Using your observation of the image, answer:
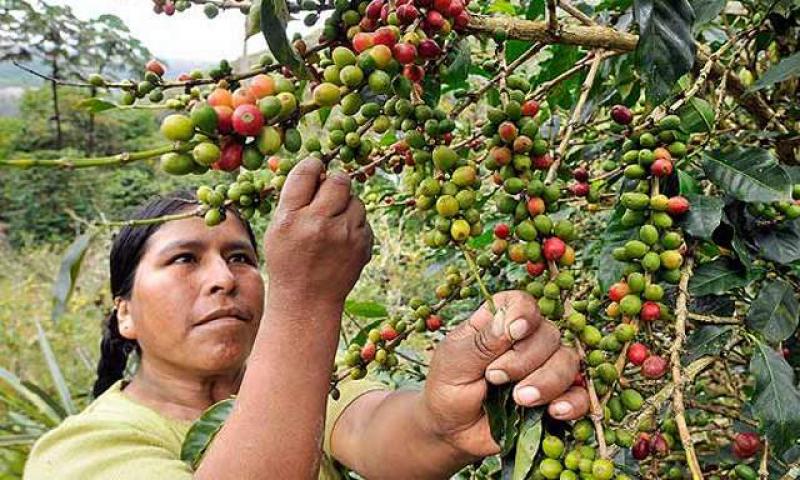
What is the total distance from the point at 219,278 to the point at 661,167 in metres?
1.29

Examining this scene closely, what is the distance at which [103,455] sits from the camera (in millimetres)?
1567

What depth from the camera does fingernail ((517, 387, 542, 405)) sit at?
980 millimetres

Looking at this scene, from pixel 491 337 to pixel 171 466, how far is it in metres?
0.82

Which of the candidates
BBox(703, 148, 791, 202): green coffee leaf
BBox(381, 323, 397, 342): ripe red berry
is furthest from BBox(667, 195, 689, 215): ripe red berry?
BBox(381, 323, 397, 342): ripe red berry

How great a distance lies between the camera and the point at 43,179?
1489cm

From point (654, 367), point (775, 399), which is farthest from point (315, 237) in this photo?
point (775, 399)

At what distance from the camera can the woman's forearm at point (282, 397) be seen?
3.80ft

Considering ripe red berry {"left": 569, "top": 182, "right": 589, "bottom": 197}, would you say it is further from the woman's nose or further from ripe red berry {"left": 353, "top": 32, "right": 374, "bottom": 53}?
the woman's nose

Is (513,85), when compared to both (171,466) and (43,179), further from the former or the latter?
(43,179)

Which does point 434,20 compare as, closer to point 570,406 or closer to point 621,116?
point 621,116

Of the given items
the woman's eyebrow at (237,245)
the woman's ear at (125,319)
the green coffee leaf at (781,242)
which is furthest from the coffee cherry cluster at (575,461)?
the woman's ear at (125,319)

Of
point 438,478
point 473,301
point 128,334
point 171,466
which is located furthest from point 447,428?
point 128,334

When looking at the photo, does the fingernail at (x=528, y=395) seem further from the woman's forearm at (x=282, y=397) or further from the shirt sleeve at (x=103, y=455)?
the shirt sleeve at (x=103, y=455)

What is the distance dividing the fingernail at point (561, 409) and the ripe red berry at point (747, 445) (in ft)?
1.96
